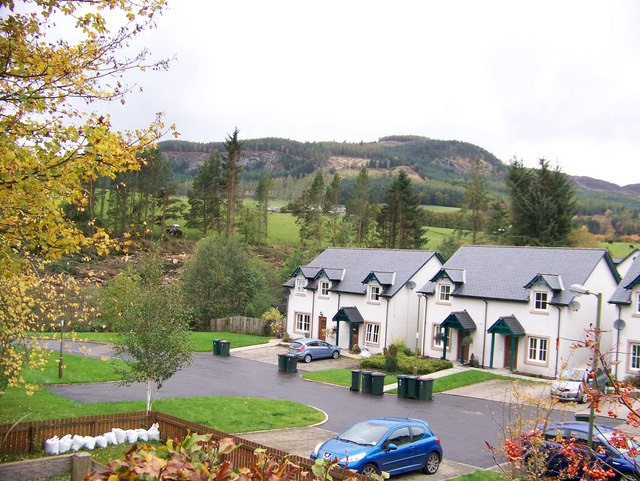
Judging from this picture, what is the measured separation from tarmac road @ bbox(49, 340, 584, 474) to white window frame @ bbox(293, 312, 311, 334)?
36.8 feet

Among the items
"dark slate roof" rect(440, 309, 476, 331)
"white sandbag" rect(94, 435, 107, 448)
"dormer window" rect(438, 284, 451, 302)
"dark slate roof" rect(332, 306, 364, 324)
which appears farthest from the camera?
"dark slate roof" rect(332, 306, 364, 324)

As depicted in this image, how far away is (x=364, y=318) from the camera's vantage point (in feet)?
144

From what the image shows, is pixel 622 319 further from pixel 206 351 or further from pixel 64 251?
pixel 64 251

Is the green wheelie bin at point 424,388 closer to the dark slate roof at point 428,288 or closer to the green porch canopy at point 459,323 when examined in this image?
the green porch canopy at point 459,323

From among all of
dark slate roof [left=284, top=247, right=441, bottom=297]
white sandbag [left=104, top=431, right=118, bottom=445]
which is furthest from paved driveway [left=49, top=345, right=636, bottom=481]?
dark slate roof [left=284, top=247, right=441, bottom=297]

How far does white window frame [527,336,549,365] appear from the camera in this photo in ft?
117

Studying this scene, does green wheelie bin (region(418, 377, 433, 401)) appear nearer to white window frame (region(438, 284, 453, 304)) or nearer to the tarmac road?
the tarmac road

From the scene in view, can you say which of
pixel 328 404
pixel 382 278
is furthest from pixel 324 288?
pixel 328 404

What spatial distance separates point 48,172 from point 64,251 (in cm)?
152

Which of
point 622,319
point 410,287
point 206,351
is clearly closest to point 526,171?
point 410,287

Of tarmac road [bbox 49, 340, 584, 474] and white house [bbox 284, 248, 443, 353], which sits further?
white house [bbox 284, 248, 443, 353]

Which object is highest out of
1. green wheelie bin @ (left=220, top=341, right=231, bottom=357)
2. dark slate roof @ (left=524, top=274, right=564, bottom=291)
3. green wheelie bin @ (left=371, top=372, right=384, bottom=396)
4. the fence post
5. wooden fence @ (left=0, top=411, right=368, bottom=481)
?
dark slate roof @ (left=524, top=274, right=564, bottom=291)

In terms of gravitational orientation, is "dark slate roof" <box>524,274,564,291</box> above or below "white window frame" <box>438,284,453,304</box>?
above

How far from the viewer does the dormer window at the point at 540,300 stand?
118 ft
